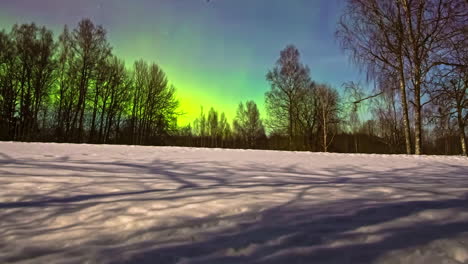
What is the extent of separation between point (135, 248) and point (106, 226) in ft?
1.37

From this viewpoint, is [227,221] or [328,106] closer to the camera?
[227,221]

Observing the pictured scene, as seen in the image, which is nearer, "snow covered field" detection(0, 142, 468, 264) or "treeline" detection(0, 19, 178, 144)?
"snow covered field" detection(0, 142, 468, 264)

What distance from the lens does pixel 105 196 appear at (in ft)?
6.74

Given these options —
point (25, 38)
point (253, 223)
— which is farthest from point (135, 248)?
point (25, 38)

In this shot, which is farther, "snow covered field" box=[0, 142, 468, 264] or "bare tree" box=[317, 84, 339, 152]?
"bare tree" box=[317, 84, 339, 152]

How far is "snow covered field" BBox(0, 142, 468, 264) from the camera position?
3.86 feet

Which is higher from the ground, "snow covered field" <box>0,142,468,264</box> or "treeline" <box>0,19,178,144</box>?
"treeline" <box>0,19,178,144</box>

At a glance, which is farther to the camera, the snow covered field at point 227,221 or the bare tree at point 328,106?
the bare tree at point 328,106

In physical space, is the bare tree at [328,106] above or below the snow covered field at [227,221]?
above

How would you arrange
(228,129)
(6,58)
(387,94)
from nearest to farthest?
1. (387,94)
2. (6,58)
3. (228,129)

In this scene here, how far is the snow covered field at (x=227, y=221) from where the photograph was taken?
3.86 feet

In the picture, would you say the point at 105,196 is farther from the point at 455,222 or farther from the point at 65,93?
the point at 65,93

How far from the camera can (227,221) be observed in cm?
156

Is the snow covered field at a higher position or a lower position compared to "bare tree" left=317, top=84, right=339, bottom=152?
lower
